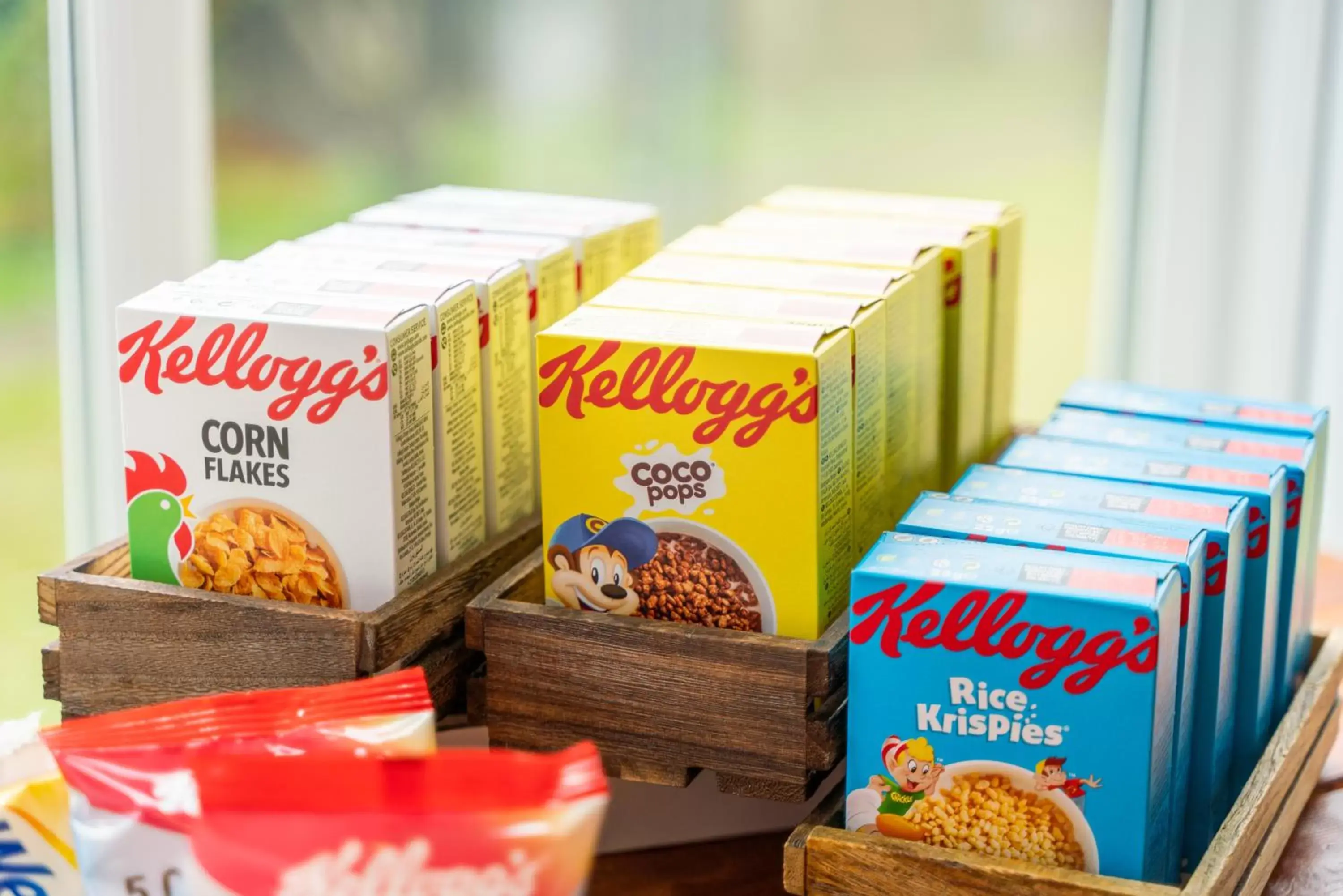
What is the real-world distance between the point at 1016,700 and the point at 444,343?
18.7 inches

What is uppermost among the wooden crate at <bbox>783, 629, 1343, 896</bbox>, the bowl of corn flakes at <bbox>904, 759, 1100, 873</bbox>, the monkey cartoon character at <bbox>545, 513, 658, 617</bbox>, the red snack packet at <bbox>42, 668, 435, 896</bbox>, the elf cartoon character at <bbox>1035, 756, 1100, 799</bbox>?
the monkey cartoon character at <bbox>545, 513, 658, 617</bbox>

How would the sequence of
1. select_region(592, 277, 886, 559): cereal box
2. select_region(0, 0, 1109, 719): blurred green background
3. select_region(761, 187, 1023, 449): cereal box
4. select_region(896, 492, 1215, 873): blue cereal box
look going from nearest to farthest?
select_region(896, 492, 1215, 873): blue cereal box < select_region(592, 277, 886, 559): cereal box < select_region(761, 187, 1023, 449): cereal box < select_region(0, 0, 1109, 719): blurred green background

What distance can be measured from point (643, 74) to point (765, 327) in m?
1.72

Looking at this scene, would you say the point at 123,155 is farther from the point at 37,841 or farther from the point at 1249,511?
the point at 1249,511

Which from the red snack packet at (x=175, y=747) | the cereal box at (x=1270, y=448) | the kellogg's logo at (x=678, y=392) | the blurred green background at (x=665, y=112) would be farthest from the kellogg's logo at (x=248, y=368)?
the blurred green background at (x=665, y=112)

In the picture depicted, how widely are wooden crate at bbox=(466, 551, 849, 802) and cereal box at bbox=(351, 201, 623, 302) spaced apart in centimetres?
35

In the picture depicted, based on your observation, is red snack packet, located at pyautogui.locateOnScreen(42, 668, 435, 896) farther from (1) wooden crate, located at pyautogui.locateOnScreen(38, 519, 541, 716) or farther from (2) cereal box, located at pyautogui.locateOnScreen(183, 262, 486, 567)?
(2) cereal box, located at pyautogui.locateOnScreen(183, 262, 486, 567)

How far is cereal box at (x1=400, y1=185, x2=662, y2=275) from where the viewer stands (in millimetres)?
1536

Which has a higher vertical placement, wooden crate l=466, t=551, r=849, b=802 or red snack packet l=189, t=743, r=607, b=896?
red snack packet l=189, t=743, r=607, b=896

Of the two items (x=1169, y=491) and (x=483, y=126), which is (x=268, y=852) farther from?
(x=483, y=126)

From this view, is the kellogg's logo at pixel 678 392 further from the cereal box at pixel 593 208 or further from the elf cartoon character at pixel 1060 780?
the cereal box at pixel 593 208

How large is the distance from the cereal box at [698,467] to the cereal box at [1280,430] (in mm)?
364

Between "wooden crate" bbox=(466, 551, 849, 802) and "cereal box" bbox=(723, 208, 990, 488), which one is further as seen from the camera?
"cereal box" bbox=(723, 208, 990, 488)

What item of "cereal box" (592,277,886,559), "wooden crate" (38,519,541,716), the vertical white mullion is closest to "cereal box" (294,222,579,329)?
"cereal box" (592,277,886,559)
